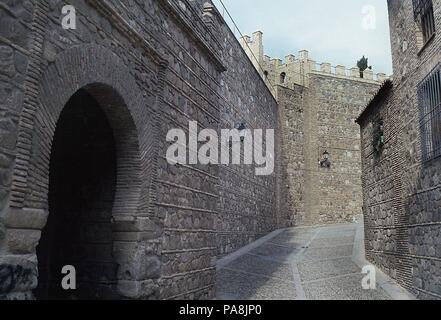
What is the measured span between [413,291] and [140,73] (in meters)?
5.56

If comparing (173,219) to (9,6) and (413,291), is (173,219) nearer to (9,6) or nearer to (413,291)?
(9,6)

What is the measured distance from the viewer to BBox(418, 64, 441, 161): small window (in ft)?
19.9

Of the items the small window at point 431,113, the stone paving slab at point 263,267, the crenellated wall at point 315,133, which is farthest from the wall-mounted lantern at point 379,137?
the crenellated wall at point 315,133

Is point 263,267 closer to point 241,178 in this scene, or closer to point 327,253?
point 327,253

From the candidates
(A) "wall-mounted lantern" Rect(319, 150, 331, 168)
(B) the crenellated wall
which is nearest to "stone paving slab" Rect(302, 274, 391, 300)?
(B) the crenellated wall

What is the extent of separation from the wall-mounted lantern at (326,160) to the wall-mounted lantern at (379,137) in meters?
11.7

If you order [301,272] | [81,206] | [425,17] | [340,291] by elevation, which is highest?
[425,17]

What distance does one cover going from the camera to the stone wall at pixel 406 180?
20.6 ft

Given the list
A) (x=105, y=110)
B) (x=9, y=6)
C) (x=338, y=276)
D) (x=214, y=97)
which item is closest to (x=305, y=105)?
(x=338, y=276)

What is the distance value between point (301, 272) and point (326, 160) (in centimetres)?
1309

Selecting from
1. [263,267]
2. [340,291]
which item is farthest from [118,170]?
[263,267]

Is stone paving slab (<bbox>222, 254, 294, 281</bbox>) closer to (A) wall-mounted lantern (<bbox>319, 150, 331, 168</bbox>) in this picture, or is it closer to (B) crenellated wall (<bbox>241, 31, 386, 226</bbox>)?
(B) crenellated wall (<bbox>241, 31, 386, 226</bbox>)

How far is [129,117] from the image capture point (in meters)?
4.11

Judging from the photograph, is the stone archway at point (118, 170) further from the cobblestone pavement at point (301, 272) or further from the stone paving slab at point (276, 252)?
the stone paving slab at point (276, 252)
